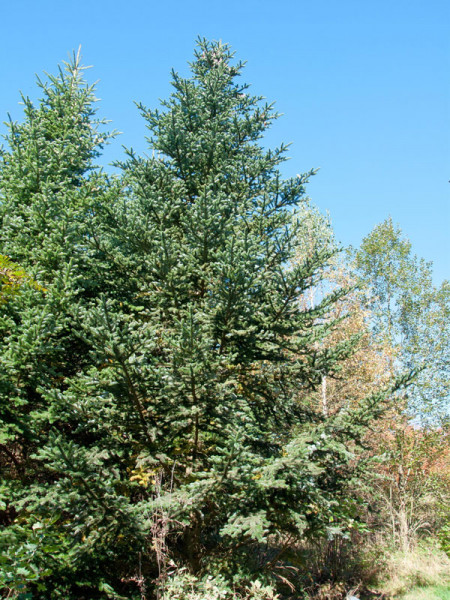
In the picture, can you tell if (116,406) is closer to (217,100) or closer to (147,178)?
(147,178)

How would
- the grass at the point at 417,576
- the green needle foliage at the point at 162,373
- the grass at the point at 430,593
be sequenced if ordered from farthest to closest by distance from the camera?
1. the grass at the point at 417,576
2. the grass at the point at 430,593
3. the green needle foliage at the point at 162,373

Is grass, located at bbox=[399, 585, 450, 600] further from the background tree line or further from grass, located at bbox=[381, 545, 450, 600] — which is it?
the background tree line

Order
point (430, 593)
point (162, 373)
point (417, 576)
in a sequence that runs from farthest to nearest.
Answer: point (417, 576), point (430, 593), point (162, 373)

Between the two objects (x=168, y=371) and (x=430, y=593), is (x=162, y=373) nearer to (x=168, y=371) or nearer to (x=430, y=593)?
(x=168, y=371)

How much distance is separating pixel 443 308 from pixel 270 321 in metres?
18.0

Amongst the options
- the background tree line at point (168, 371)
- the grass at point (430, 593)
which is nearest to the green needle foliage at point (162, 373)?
the background tree line at point (168, 371)

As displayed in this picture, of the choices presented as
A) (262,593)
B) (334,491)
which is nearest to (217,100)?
(334,491)

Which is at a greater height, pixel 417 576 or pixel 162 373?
pixel 162 373

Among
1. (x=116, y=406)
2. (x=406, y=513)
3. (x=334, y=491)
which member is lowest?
(x=406, y=513)

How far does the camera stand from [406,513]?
13.2m

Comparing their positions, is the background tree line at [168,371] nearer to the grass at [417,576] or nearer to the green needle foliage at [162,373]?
Result: the green needle foliage at [162,373]

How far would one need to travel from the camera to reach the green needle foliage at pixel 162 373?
17.3 ft

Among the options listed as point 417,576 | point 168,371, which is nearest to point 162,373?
point 168,371

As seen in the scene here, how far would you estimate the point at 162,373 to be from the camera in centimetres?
565
